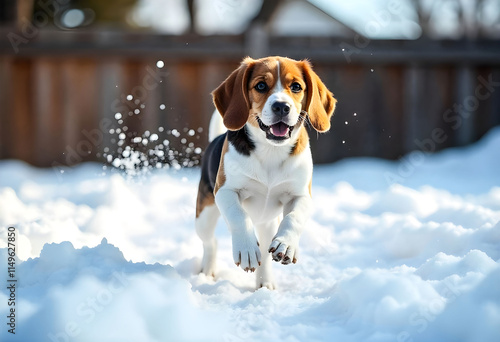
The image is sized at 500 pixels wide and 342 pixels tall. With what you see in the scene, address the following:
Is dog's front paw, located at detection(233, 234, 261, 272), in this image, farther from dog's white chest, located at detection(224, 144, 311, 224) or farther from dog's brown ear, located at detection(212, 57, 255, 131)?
dog's brown ear, located at detection(212, 57, 255, 131)

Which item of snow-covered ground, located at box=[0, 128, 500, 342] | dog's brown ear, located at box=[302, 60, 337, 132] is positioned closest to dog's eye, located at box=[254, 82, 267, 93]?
dog's brown ear, located at box=[302, 60, 337, 132]

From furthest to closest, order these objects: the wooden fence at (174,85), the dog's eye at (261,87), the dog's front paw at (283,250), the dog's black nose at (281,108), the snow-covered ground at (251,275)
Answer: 1. the wooden fence at (174,85)
2. the dog's eye at (261,87)
3. the dog's black nose at (281,108)
4. the dog's front paw at (283,250)
5. the snow-covered ground at (251,275)

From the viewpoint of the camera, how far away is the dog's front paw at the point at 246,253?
2664 millimetres

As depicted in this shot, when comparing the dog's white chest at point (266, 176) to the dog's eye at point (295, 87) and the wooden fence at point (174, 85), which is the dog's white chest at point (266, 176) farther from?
the wooden fence at point (174, 85)

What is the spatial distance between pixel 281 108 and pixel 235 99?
0.38 m

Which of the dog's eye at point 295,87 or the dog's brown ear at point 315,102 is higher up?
the dog's eye at point 295,87

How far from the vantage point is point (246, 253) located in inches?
106

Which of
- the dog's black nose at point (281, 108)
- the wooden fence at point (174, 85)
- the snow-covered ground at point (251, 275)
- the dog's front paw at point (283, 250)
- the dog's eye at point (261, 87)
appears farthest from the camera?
the wooden fence at point (174, 85)

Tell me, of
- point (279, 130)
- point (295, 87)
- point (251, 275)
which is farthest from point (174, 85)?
point (279, 130)

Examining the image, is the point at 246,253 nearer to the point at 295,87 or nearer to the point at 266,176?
the point at 266,176

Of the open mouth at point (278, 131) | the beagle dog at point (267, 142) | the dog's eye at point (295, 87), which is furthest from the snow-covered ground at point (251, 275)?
the dog's eye at point (295, 87)

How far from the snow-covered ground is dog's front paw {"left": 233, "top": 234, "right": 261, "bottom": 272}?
0.20m

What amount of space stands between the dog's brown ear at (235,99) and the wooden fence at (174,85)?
3425 millimetres

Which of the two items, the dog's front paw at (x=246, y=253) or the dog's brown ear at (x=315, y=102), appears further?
the dog's brown ear at (x=315, y=102)
